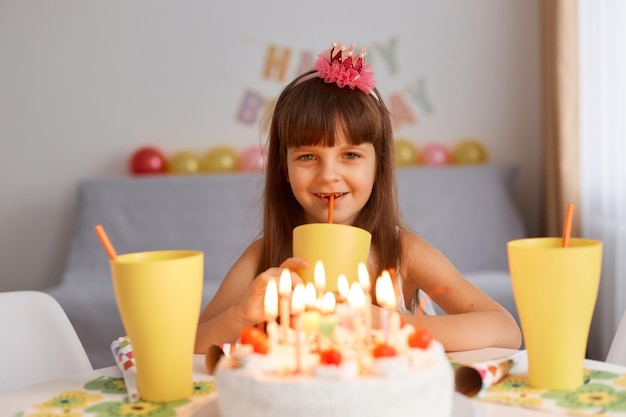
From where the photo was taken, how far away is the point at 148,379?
0.96 metres

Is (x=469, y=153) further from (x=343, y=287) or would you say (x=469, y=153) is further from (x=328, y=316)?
(x=328, y=316)

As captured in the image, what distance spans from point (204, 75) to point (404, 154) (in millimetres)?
1086

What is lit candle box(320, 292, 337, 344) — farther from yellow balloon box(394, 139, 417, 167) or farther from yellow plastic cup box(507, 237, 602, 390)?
yellow balloon box(394, 139, 417, 167)

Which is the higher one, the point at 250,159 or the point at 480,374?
the point at 250,159

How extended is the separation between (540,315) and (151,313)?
17.4 inches

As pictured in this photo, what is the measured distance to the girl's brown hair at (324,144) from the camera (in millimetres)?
1590

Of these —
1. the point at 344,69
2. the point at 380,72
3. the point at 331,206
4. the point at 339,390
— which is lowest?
the point at 339,390

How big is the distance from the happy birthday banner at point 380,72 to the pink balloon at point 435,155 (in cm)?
15

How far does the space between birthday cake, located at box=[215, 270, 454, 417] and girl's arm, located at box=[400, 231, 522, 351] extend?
1.23ft

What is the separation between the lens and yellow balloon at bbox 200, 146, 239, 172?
4.07m

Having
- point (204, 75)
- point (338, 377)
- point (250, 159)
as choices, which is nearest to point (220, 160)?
point (250, 159)

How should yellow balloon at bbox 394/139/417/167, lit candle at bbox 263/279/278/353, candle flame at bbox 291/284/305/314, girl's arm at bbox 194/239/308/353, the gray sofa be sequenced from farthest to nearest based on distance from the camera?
yellow balloon at bbox 394/139/417/167
the gray sofa
girl's arm at bbox 194/239/308/353
candle flame at bbox 291/284/305/314
lit candle at bbox 263/279/278/353

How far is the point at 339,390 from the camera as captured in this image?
0.75 meters

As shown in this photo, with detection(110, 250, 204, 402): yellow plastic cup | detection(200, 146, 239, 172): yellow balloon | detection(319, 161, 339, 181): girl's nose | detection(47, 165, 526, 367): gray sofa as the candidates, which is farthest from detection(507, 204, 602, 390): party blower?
detection(200, 146, 239, 172): yellow balloon
